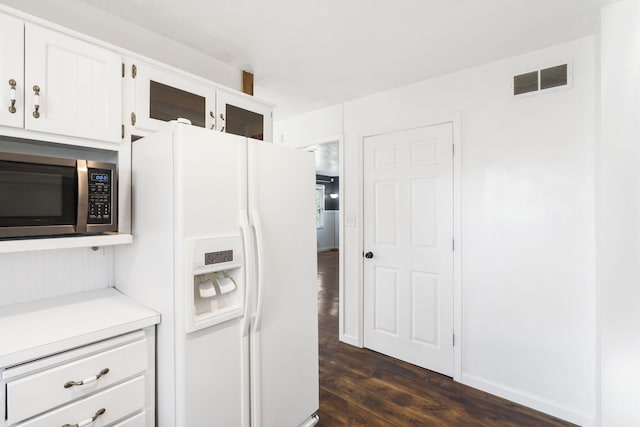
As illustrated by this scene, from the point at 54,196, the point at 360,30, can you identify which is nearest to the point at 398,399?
the point at 54,196

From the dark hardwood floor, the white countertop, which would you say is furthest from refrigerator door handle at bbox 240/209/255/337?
the dark hardwood floor

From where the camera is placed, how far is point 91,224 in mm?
1422

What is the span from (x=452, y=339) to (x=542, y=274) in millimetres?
858

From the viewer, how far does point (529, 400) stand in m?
2.19

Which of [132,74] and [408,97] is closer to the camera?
[132,74]

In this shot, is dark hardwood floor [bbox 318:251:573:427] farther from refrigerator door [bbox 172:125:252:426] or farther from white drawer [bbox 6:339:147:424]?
white drawer [bbox 6:339:147:424]

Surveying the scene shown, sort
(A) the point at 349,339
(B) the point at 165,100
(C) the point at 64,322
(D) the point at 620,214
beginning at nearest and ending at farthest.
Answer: (C) the point at 64,322, (D) the point at 620,214, (B) the point at 165,100, (A) the point at 349,339

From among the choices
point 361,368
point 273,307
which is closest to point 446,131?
point 273,307

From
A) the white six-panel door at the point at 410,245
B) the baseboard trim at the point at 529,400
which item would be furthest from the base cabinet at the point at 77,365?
the baseboard trim at the point at 529,400

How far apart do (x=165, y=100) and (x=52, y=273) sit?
42.6 inches

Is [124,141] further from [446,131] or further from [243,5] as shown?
[446,131]

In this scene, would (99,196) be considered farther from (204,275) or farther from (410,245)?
(410,245)

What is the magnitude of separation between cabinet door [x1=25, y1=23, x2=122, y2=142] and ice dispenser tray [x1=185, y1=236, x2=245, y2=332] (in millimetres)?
773

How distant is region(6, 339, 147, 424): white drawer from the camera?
1.05 metres
